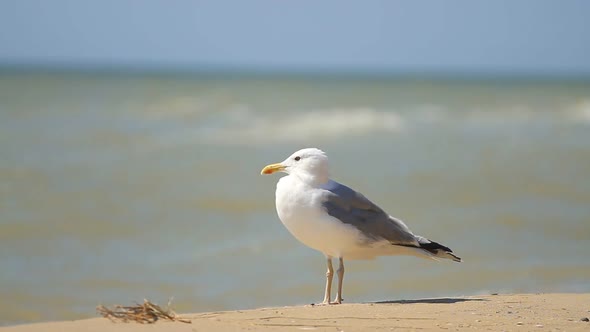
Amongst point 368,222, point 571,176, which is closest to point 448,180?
point 571,176

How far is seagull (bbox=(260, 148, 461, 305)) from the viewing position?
5.46 meters

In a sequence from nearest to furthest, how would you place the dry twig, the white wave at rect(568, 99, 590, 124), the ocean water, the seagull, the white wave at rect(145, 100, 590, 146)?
the dry twig → the seagull → the ocean water → the white wave at rect(145, 100, 590, 146) → the white wave at rect(568, 99, 590, 124)

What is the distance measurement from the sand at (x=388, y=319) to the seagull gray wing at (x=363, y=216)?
448 millimetres

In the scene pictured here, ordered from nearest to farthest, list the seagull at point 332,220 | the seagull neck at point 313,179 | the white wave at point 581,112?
1. the seagull at point 332,220
2. the seagull neck at point 313,179
3. the white wave at point 581,112

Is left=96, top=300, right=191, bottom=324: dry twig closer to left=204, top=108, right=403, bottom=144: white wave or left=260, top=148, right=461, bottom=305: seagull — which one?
left=260, top=148, right=461, bottom=305: seagull

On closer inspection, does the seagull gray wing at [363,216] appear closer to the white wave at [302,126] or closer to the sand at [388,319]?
the sand at [388,319]

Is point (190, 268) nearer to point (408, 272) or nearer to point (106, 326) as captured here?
point (408, 272)

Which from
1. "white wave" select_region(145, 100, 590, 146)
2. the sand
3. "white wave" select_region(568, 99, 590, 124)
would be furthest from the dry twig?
"white wave" select_region(568, 99, 590, 124)

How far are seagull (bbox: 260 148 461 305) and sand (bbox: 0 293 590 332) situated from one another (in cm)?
44

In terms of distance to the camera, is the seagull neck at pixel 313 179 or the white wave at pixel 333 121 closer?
the seagull neck at pixel 313 179

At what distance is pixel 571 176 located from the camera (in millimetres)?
13773

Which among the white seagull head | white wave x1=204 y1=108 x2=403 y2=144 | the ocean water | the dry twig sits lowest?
the dry twig

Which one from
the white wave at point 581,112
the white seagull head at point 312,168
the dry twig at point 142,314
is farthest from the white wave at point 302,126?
the dry twig at point 142,314

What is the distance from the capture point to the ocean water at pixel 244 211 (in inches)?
292
